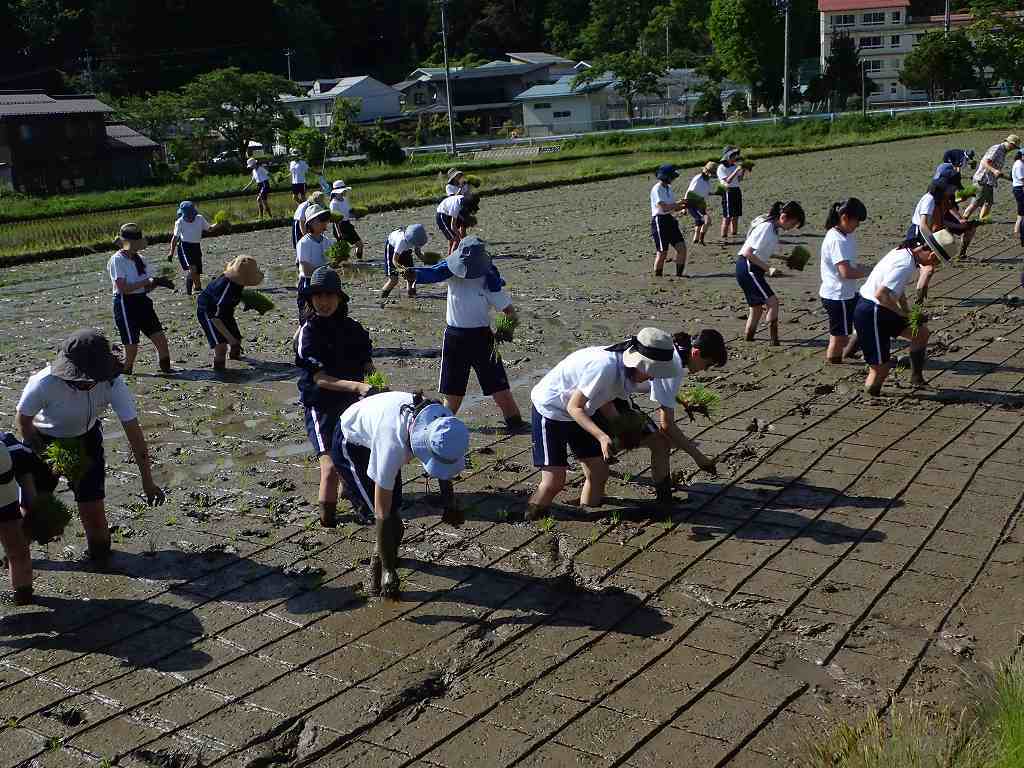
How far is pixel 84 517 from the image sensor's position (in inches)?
258

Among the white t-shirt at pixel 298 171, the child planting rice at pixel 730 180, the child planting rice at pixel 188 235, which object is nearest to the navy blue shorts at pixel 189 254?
the child planting rice at pixel 188 235

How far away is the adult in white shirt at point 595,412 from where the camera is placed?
603 cm

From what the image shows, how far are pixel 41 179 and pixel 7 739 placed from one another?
150 feet

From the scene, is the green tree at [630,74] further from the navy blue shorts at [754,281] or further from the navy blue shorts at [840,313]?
the navy blue shorts at [840,313]

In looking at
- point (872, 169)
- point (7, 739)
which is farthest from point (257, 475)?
point (872, 169)

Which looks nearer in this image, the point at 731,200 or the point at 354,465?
the point at 354,465

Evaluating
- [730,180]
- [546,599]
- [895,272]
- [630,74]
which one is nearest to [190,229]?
[730,180]

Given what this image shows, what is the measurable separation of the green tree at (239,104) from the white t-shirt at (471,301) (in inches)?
1741

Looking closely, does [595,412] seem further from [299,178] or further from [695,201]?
[299,178]

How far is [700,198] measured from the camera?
16672mm

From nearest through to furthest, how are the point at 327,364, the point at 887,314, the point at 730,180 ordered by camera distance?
the point at 327,364 → the point at 887,314 → the point at 730,180

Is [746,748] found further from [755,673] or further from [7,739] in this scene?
[7,739]

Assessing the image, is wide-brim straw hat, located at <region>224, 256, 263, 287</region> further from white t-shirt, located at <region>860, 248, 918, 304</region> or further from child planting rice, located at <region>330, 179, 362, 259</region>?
child planting rice, located at <region>330, 179, 362, 259</region>

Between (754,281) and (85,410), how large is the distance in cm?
711
